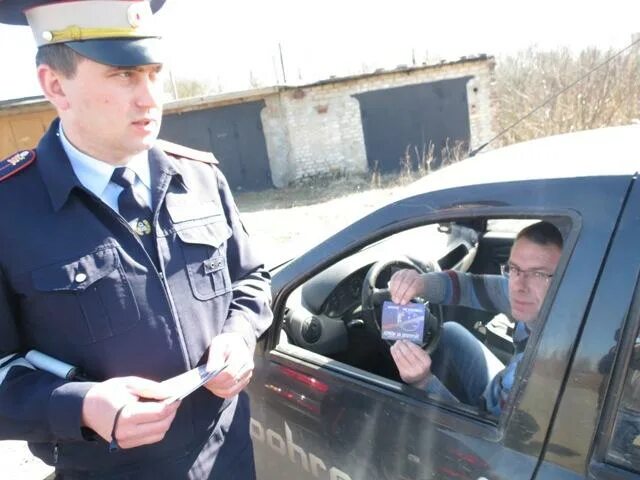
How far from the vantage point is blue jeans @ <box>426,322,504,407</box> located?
165 cm

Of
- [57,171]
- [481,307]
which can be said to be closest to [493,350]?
[481,307]

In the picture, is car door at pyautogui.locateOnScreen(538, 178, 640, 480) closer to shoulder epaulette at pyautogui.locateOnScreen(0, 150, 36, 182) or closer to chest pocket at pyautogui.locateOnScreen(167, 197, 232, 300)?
chest pocket at pyautogui.locateOnScreen(167, 197, 232, 300)

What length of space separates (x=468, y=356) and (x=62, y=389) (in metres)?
1.20

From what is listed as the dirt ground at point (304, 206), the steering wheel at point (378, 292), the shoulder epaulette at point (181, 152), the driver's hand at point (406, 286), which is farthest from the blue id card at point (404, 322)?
the dirt ground at point (304, 206)

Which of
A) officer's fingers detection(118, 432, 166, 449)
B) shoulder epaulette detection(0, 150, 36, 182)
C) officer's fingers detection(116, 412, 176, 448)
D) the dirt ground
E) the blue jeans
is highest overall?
shoulder epaulette detection(0, 150, 36, 182)

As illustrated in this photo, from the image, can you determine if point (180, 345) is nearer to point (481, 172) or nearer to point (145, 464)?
point (145, 464)

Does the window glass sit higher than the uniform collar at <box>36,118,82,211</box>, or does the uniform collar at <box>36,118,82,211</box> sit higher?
the uniform collar at <box>36,118,82,211</box>

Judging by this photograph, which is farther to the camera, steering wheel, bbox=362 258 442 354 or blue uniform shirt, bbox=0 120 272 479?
steering wheel, bbox=362 258 442 354

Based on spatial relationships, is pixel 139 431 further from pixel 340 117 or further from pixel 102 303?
pixel 340 117

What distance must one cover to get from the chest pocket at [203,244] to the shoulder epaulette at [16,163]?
335 mm

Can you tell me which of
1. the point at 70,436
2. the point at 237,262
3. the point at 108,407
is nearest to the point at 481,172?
the point at 237,262

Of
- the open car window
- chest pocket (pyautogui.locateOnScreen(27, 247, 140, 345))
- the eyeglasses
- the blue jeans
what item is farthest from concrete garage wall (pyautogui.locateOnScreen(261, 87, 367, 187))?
chest pocket (pyautogui.locateOnScreen(27, 247, 140, 345))

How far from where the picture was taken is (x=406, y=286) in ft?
5.88

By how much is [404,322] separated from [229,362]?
1.88 feet
